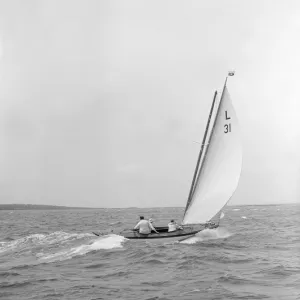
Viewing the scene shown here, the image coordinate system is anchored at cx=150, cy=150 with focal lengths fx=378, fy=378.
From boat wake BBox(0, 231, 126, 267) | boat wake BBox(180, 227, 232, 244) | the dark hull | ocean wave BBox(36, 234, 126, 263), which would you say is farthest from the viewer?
boat wake BBox(180, 227, 232, 244)

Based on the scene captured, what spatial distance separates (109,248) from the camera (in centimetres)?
2502

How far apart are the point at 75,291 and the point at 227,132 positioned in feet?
51.1

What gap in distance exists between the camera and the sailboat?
25547 millimetres

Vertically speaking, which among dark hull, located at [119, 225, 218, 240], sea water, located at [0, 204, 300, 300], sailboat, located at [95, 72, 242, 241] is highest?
sailboat, located at [95, 72, 242, 241]

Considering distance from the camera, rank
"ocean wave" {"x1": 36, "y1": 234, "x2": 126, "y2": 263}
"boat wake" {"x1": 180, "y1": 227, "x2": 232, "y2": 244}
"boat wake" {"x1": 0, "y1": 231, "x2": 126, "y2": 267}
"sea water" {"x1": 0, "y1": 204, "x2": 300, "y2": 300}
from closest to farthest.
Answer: "sea water" {"x1": 0, "y1": 204, "x2": 300, "y2": 300}
"ocean wave" {"x1": 36, "y1": 234, "x2": 126, "y2": 263}
"boat wake" {"x1": 0, "y1": 231, "x2": 126, "y2": 267}
"boat wake" {"x1": 180, "y1": 227, "x2": 232, "y2": 244}

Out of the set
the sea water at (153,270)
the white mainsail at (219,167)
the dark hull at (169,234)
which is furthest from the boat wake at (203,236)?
the white mainsail at (219,167)

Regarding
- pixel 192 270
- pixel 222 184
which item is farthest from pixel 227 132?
pixel 192 270

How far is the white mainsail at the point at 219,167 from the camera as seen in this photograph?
2555cm

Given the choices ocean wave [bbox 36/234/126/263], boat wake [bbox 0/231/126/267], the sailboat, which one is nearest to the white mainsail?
the sailboat

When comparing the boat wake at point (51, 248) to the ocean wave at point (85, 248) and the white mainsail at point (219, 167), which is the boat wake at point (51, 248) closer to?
the ocean wave at point (85, 248)


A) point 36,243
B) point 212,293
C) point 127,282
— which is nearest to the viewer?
point 212,293

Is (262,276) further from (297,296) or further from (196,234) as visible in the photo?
(196,234)

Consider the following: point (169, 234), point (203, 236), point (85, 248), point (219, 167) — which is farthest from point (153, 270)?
point (203, 236)

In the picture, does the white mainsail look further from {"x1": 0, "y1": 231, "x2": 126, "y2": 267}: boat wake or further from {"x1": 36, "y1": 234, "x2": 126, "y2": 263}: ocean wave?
Result: {"x1": 0, "y1": 231, "x2": 126, "y2": 267}: boat wake
